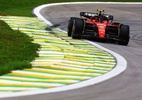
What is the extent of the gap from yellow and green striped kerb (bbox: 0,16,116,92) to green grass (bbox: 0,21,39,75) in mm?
199

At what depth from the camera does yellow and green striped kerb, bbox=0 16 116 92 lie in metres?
9.43

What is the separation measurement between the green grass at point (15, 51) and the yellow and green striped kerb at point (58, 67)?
0.20 meters

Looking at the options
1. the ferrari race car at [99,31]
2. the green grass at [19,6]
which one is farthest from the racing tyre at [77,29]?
the green grass at [19,6]

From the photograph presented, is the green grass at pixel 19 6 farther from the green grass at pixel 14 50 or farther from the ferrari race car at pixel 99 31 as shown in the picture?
the ferrari race car at pixel 99 31

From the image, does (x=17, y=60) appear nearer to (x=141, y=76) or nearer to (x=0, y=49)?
(x=0, y=49)

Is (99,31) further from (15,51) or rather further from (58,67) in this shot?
(58,67)

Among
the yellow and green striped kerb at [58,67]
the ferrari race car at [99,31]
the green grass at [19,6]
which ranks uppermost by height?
the yellow and green striped kerb at [58,67]

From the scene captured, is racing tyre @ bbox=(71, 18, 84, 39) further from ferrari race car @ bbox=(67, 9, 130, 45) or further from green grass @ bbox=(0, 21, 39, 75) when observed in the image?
green grass @ bbox=(0, 21, 39, 75)

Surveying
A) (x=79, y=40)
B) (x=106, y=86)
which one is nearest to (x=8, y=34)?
(x=79, y=40)

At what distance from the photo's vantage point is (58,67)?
11297 mm

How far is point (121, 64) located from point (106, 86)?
3.09 metres

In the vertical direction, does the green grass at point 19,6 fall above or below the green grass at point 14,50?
below

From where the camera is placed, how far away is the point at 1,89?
8.74 m

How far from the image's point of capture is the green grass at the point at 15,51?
10766mm
